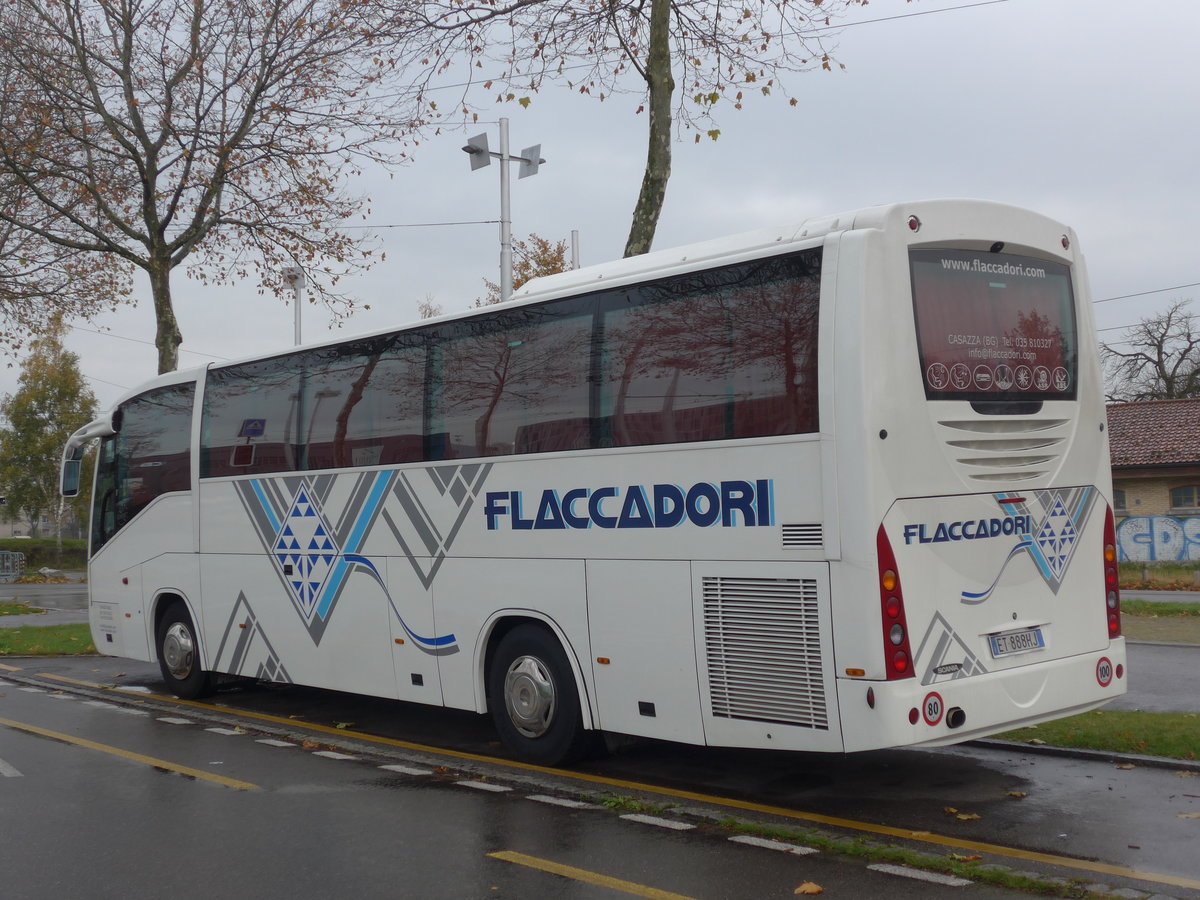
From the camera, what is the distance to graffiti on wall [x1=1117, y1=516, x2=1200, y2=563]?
132 feet

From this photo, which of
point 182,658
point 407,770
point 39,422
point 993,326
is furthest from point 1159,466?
point 39,422

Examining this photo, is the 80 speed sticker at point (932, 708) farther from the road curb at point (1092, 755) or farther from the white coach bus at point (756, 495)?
the road curb at point (1092, 755)

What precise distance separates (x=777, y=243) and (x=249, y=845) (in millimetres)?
4793

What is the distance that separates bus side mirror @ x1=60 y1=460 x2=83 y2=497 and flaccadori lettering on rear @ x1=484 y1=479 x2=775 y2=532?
23.4 feet

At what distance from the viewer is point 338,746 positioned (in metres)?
10.3

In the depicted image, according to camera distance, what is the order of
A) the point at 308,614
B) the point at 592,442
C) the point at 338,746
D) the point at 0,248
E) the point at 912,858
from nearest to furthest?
1. the point at 912,858
2. the point at 592,442
3. the point at 338,746
4. the point at 308,614
5. the point at 0,248

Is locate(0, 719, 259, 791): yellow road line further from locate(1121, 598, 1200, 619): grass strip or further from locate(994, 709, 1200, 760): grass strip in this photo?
locate(1121, 598, 1200, 619): grass strip

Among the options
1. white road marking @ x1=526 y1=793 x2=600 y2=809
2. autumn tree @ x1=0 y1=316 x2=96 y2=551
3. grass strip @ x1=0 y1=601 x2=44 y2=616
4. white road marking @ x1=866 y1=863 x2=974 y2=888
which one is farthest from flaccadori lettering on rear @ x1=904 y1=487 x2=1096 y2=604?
autumn tree @ x1=0 y1=316 x2=96 y2=551

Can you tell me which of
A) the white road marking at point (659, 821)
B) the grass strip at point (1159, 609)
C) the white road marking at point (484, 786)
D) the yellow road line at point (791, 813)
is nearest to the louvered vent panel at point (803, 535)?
the yellow road line at point (791, 813)

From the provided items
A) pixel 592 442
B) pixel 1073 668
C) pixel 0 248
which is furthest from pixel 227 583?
pixel 0 248

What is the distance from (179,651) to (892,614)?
9.11 m

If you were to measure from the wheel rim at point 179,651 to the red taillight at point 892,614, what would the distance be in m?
8.82

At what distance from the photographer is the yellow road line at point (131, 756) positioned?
881cm

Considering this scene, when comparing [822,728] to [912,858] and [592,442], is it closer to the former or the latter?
[912,858]
